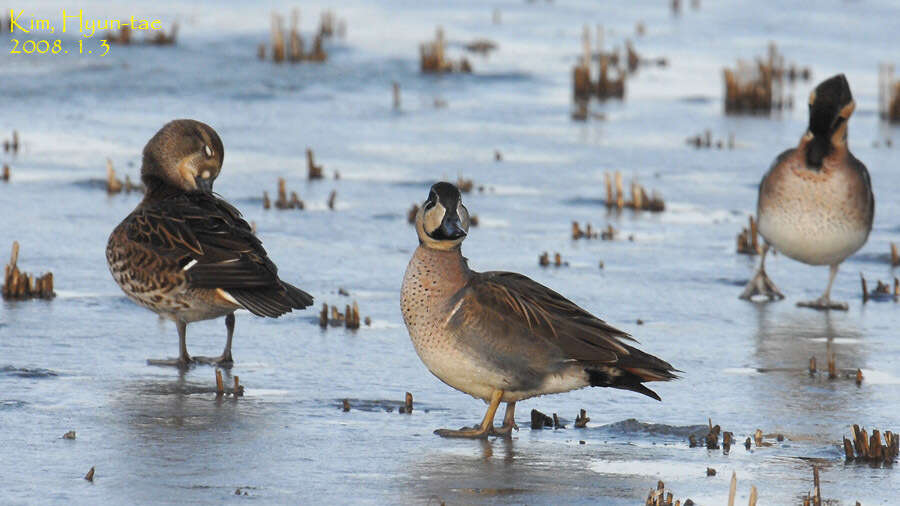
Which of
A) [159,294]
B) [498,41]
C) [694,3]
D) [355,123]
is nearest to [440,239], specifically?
[159,294]

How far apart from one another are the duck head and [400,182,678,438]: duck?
146 inches

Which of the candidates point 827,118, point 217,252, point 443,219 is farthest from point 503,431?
point 827,118

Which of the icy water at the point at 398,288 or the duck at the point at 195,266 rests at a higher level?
the duck at the point at 195,266

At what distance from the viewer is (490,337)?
233 inches

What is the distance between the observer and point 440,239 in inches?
237

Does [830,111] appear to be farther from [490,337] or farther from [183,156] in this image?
[490,337]

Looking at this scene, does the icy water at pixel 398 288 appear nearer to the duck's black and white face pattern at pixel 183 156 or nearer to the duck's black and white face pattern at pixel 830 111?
the duck's black and white face pattern at pixel 183 156

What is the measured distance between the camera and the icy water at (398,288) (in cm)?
552

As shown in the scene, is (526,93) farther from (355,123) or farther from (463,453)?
(463,453)

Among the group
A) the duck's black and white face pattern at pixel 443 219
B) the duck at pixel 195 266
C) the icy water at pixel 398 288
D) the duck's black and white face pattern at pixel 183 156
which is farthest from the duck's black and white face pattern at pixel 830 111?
the duck's black and white face pattern at pixel 443 219

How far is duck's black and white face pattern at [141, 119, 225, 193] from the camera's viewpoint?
7.89m

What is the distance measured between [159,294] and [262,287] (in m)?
0.51

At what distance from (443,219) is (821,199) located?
158 inches

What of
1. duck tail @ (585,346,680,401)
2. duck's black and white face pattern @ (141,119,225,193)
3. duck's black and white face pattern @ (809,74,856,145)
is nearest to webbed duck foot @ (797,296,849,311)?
duck's black and white face pattern @ (809,74,856,145)
